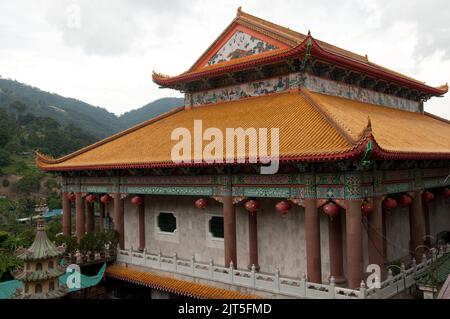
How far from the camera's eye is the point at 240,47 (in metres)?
20.5

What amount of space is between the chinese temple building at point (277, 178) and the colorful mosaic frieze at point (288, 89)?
66 millimetres

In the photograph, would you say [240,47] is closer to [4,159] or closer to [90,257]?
[90,257]

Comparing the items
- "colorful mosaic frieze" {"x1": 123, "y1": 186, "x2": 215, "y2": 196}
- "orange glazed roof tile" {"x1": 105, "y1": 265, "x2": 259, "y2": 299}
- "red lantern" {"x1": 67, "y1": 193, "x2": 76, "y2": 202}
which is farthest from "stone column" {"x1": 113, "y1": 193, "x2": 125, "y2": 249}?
"red lantern" {"x1": 67, "y1": 193, "x2": 76, "y2": 202}

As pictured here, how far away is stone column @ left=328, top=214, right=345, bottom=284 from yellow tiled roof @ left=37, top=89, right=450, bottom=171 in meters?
3.06

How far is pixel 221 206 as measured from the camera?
1714cm

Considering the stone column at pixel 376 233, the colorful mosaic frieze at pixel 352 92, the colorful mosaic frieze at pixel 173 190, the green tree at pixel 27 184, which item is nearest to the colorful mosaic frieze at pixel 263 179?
the colorful mosaic frieze at pixel 173 190

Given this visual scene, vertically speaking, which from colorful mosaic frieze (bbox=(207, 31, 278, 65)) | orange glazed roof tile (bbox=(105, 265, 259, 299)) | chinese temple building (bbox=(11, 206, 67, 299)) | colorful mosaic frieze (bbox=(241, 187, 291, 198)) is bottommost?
orange glazed roof tile (bbox=(105, 265, 259, 299))

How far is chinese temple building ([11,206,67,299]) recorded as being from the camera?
1236cm

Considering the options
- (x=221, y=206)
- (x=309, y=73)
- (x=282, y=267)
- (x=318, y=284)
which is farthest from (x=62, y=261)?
(x=309, y=73)

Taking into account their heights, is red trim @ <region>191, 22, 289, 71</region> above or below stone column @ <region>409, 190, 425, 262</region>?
above

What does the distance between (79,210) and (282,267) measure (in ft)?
36.6

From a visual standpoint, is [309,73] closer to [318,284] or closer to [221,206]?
[221,206]

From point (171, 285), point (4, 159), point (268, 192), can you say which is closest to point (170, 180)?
point (171, 285)

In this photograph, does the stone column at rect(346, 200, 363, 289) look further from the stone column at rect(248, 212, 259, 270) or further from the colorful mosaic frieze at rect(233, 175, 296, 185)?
the stone column at rect(248, 212, 259, 270)
